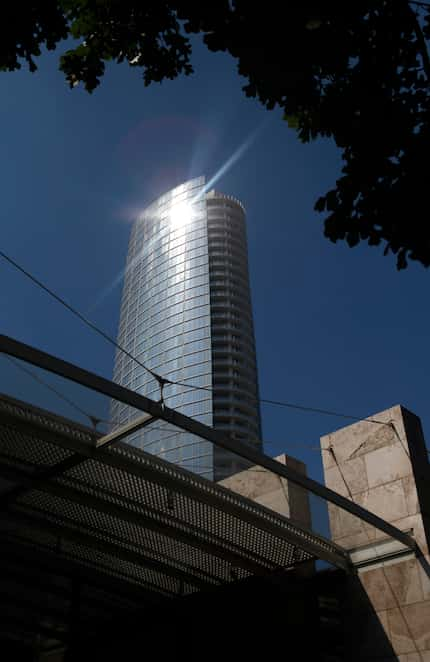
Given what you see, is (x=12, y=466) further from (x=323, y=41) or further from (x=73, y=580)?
(x=323, y=41)

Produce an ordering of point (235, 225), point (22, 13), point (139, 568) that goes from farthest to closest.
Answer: point (235, 225)
point (139, 568)
point (22, 13)

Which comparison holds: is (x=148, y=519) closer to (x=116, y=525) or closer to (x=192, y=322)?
(x=116, y=525)

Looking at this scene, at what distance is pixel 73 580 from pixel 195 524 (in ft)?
15.0

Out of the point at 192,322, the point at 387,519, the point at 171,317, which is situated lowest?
the point at 387,519

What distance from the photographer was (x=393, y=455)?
44.6 ft

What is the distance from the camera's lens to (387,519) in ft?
43.3

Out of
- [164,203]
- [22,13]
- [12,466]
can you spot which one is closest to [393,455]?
[12,466]

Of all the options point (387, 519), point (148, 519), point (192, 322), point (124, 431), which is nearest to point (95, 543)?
point (148, 519)

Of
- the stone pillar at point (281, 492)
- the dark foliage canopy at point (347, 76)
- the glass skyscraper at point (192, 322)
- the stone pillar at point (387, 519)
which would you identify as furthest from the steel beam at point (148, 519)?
the glass skyscraper at point (192, 322)

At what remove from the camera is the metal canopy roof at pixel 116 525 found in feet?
38.9

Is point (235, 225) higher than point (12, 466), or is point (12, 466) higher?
point (235, 225)

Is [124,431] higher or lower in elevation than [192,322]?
lower

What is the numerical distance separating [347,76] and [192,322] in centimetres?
12384

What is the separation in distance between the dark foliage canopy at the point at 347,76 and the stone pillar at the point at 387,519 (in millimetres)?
8477
